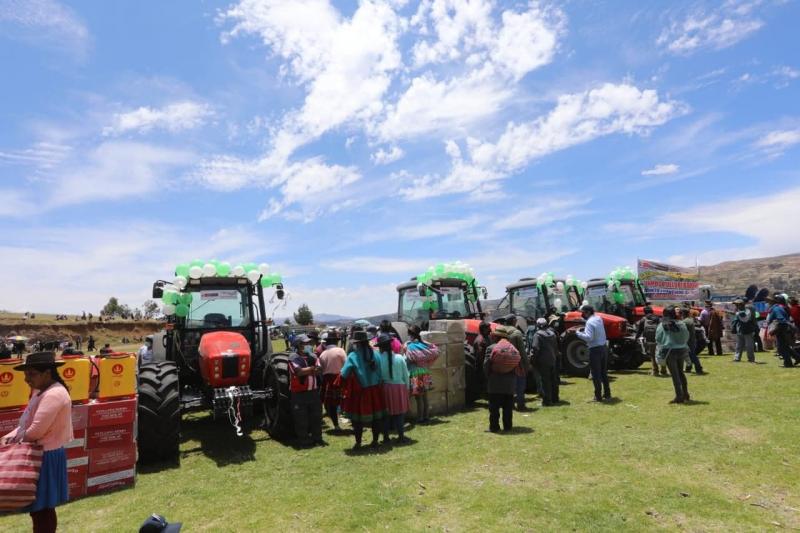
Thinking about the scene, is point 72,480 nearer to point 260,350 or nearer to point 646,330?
point 260,350

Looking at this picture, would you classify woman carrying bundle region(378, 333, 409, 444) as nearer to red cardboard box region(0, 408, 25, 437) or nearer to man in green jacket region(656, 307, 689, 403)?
red cardboard box region(0, 408, 25, 437)

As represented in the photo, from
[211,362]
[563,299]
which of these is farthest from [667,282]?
[211,362]

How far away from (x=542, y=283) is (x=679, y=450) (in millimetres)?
7932

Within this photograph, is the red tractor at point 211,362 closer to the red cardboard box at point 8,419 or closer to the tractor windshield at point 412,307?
the red cardboard box at point 8,419

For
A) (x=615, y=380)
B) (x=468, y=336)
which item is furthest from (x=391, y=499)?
(x=615, y=380)

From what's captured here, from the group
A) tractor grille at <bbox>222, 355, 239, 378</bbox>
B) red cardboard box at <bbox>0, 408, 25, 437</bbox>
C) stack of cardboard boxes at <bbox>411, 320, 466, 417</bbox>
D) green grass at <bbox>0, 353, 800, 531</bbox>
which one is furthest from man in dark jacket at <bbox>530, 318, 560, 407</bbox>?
red cardboard box at <bbox>0, 408, 25, 437</bbox>

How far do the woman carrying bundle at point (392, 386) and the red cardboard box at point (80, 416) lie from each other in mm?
3430

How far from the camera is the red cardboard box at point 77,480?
4.95 m

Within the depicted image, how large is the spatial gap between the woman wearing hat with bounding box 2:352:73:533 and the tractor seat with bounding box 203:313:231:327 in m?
4.17

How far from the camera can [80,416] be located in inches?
201

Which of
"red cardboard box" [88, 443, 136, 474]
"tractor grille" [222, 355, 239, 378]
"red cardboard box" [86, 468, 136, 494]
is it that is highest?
"tractor grille" [222, 355, 239, 378]

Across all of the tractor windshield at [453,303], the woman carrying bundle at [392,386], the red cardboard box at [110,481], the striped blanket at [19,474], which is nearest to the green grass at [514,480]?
the red cardboard box at [110,481]

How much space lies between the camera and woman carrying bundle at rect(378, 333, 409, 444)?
6391mm

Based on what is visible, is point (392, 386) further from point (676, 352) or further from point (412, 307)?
point (412, 307)
